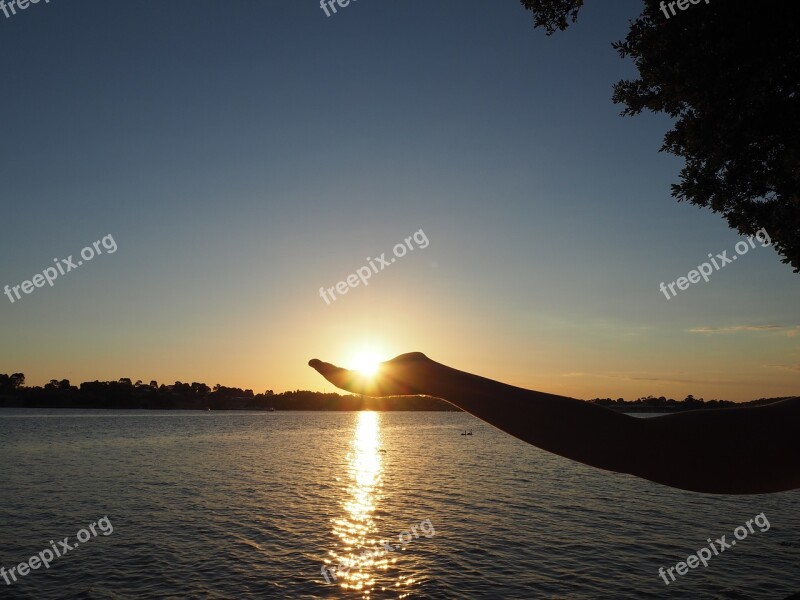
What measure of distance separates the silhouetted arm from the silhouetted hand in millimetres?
193

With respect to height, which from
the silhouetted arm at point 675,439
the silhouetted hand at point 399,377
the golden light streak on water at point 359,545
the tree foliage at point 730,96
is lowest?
the golden light streak on water at point 359,545

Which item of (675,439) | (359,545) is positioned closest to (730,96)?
(675,439)

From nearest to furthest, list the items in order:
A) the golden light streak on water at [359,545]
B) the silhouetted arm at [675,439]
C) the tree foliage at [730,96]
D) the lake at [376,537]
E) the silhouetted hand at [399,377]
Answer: the silhouetted arm at [675,439], the silhouetted hand at [399,377], the tree foliage at [730,96], the lake at [376,537], the golden light streak on water at [359,545]

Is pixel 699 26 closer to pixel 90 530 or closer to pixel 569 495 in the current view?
pixel 90 530

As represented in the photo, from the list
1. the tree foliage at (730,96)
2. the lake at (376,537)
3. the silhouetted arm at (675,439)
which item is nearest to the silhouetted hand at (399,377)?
the silhouetted arm at (675,439)

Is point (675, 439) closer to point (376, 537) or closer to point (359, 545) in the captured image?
point (359, 545)

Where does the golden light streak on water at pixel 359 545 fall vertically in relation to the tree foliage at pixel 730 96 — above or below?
below

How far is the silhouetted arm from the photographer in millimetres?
1093

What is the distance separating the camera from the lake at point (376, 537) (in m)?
23.4

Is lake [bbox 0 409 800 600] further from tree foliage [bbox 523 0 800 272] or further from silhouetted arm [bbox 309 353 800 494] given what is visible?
silhouetted arm [bbox 309 353 800 494]

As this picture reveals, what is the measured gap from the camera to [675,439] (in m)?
1.11

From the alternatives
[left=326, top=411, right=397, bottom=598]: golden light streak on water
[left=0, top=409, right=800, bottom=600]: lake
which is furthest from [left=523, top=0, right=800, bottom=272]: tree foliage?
[left=326, top=411, right=397, bottom=598]: golden light streak on water

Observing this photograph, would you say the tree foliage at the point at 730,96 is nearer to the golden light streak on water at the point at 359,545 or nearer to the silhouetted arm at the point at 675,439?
the silhouetted arm at the point at 675,439

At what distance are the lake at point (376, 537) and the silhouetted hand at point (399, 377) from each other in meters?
23.9
